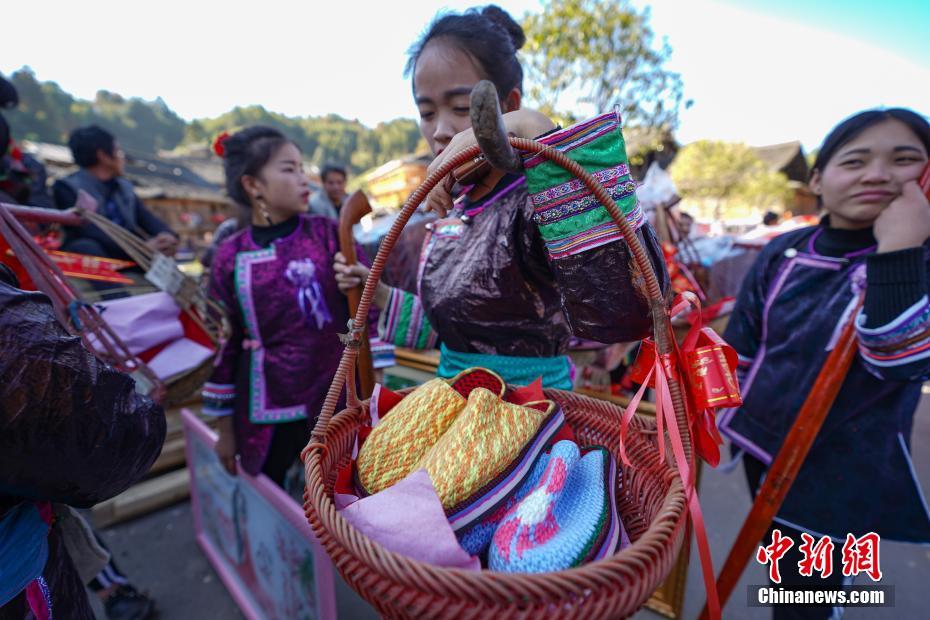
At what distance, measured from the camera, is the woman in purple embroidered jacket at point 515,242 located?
69 centimetres

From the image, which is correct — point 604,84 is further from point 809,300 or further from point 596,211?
point 596,211

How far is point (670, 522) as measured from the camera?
565mm

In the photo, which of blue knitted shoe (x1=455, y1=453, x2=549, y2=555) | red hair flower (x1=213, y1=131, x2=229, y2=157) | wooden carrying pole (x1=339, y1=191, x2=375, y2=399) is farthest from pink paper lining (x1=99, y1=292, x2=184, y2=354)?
blue knitted shoe (x1=455, y1=453, x2=549, y2=555)

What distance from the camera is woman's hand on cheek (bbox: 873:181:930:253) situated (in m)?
1.11

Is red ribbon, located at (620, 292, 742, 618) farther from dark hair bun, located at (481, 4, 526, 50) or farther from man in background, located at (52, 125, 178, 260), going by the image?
man in background, located at (52, 125, 178, 260)

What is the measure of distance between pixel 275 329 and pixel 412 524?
1.29m

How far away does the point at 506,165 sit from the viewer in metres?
0.64

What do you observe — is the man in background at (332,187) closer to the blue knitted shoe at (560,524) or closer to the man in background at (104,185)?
the man in background at (104,185)

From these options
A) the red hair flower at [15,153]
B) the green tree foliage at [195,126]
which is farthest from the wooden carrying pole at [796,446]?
the green tree foliage at [195,126]

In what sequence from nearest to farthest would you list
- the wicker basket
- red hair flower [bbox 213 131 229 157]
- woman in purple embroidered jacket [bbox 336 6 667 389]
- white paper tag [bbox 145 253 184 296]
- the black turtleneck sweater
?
the wicker basket, woman in purple embroidered jacket [bbox 336 6 667 389], the black turtleneck sweater, white paper tag [bbox 145 253 184 296], red hair flower [bbox 213 131 229 157]

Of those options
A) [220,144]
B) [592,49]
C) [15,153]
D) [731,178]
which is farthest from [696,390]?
[731,178]

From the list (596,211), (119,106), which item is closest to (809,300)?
(596,211)

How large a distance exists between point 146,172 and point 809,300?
65.1 ft

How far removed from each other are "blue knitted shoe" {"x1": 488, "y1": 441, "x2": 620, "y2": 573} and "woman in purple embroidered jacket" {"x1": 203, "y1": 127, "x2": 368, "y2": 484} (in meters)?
1.11
